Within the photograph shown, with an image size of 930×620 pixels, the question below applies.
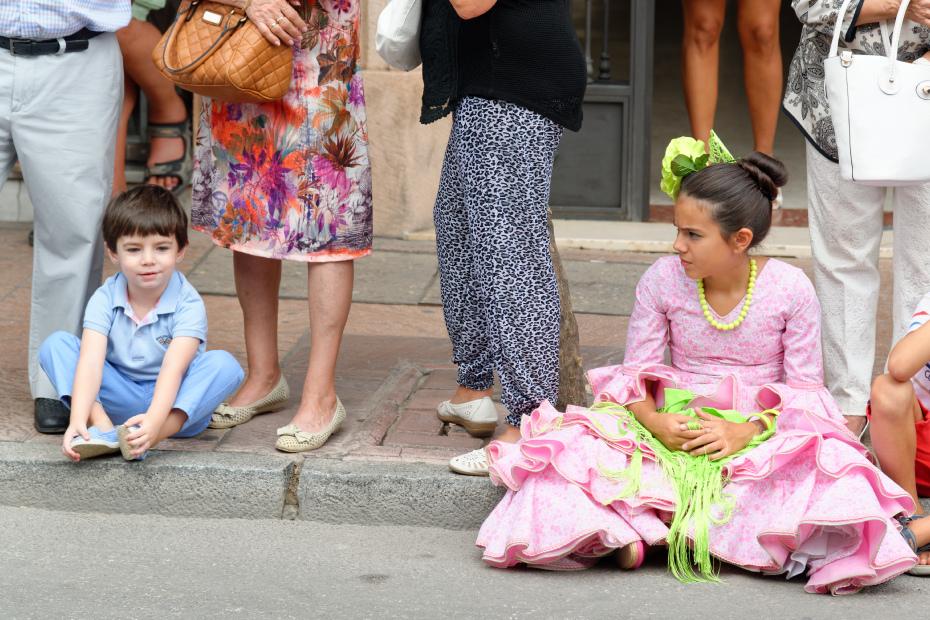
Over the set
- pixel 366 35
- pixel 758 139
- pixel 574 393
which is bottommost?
pixel 574 393

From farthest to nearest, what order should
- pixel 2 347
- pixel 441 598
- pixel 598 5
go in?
pixel 598 5, pixel 2 347, pixel 441 598

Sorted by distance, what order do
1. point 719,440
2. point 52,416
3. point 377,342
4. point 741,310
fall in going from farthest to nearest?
point 377,342 < point 52,416 < point 741,310 < point 719,440

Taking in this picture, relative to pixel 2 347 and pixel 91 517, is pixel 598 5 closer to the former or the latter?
pixel 2 347

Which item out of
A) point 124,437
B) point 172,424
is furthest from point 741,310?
point 124,437

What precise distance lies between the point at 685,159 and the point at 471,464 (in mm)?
1034

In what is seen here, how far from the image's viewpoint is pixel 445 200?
13.9 ft

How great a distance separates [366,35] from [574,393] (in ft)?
10.0

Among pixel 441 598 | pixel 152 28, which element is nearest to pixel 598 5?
pixel 152 28

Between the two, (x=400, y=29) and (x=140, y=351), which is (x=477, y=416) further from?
(x=400, y=29)

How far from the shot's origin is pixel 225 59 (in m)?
4.03

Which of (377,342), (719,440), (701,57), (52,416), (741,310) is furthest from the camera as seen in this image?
(701,57)

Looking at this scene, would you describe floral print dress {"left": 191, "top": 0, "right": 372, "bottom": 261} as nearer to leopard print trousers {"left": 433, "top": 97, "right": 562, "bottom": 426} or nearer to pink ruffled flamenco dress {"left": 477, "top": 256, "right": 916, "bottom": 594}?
leopard print trousers {"left": 433, "top": 97, "right": 562, "bottom": 426}

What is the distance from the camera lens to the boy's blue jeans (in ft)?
13.9

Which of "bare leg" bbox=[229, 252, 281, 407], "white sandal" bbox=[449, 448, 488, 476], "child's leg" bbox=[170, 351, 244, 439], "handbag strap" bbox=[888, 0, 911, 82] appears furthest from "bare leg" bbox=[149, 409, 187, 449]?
"handbag strap" bbox=[888, 0, 911, 82]
